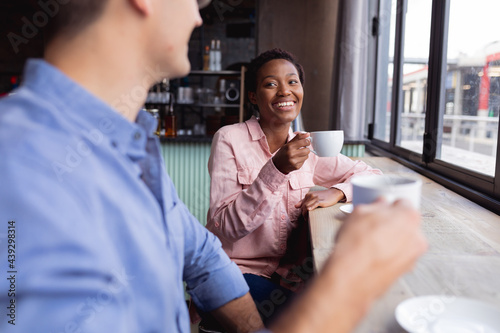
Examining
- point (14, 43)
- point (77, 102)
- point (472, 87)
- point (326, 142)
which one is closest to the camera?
point (77, 102)

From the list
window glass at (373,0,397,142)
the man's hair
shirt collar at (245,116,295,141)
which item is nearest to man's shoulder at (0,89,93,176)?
the man's hair

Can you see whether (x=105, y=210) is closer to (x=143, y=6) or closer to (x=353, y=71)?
(x=143, y=6)

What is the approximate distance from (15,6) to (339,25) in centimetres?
484

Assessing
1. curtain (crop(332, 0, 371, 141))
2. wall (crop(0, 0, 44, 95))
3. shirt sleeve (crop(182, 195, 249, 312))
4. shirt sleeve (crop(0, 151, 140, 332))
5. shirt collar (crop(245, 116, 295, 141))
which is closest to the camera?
shirt sleeve (crop(0, 151, 140, 332))

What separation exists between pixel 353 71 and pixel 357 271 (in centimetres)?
316

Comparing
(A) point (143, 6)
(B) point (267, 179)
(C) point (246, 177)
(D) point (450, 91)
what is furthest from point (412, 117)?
(A) point (143, 6)

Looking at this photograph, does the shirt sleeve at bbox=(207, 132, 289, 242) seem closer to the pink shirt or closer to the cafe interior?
the pink shirt

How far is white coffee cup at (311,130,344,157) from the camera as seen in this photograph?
1.46m

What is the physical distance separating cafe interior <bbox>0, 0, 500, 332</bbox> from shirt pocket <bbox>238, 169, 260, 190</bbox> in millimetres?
289

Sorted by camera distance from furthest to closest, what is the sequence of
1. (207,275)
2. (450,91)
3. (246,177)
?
1. (450,91)
2. (246,177)
3. (207,275)

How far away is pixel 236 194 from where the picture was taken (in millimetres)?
1551

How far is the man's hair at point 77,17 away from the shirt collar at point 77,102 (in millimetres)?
68

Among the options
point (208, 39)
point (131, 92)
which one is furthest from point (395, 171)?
point (208, 39)

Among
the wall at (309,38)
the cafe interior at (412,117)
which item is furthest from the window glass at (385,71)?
the wall at (309,38)
